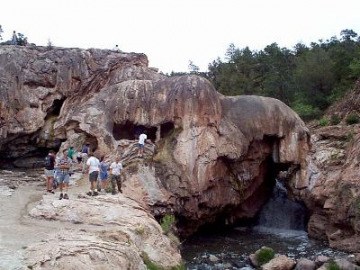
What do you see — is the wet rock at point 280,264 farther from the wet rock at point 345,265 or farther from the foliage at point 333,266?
the wet rock at point 345,265

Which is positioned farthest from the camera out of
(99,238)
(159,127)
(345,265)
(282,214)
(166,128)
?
(282,214)

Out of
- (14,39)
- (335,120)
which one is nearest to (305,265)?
(335,120)

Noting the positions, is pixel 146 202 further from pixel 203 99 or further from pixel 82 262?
pixel 82 262

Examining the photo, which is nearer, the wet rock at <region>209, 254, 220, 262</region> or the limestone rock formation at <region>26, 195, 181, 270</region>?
the limestone rock formation at <region>26, 195, 181, 270</region>

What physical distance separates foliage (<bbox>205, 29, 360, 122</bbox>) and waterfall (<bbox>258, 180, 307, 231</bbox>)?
16965 millimetres

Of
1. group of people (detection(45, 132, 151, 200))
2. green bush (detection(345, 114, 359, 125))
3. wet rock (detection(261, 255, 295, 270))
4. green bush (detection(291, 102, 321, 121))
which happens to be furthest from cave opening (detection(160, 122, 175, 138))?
green bush (detection(291, 102, 321, 121))

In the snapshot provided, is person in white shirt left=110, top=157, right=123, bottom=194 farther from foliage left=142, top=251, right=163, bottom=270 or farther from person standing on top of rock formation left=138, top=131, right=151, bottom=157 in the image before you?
foliage left=142, top=251, right=163, bottom=270

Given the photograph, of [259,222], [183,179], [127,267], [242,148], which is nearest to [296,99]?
[259,222]

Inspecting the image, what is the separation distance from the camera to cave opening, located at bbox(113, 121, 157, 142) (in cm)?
2959

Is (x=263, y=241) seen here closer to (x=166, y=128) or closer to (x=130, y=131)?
(x=166, y=128)

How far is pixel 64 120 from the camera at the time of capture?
3095 cm

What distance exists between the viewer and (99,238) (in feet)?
48.2

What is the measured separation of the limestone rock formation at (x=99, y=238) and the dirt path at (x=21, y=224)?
12.3 inches

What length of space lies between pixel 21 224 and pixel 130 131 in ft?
48.5
